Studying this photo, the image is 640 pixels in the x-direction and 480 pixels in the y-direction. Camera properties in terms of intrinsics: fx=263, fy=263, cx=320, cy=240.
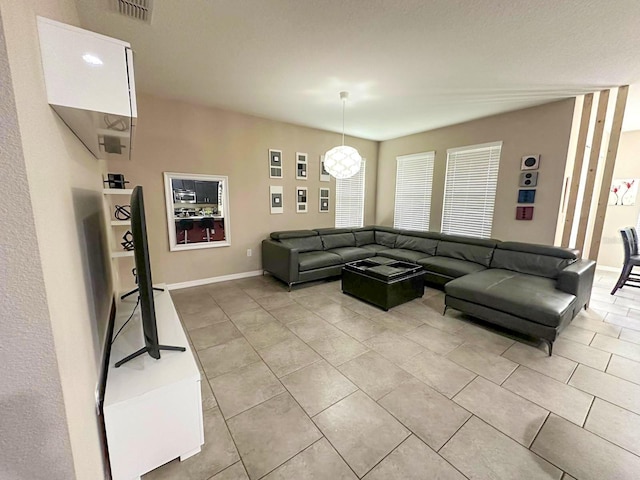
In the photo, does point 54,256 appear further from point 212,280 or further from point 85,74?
point 212,280

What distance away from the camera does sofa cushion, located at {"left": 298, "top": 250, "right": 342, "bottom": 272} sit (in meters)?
4.16

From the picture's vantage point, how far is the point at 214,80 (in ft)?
10.2

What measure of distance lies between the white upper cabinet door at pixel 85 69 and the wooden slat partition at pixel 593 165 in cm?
499

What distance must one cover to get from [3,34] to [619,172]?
8.21m

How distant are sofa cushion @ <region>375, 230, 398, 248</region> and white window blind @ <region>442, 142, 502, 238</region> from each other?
0.97 meters

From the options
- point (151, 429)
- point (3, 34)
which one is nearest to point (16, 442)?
point (151, 429)

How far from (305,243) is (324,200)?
120 centimetres

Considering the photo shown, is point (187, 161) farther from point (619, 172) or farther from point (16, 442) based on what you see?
point (619, 172)

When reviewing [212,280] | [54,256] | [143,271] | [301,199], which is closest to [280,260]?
[212,280]

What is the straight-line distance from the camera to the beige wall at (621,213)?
5086mm

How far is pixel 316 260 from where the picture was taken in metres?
4.31

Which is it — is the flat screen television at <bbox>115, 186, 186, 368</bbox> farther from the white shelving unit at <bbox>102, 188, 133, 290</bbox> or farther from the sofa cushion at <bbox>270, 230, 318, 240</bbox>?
the sofa cushion at <bbox>270, 230, 318, 240</bbox>

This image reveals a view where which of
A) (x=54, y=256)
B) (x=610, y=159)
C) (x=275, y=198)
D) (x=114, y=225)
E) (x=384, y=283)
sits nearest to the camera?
(x=54, y=256)

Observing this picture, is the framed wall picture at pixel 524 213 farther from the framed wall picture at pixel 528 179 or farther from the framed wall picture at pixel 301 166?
the framed wall picture at pixel 301 166
